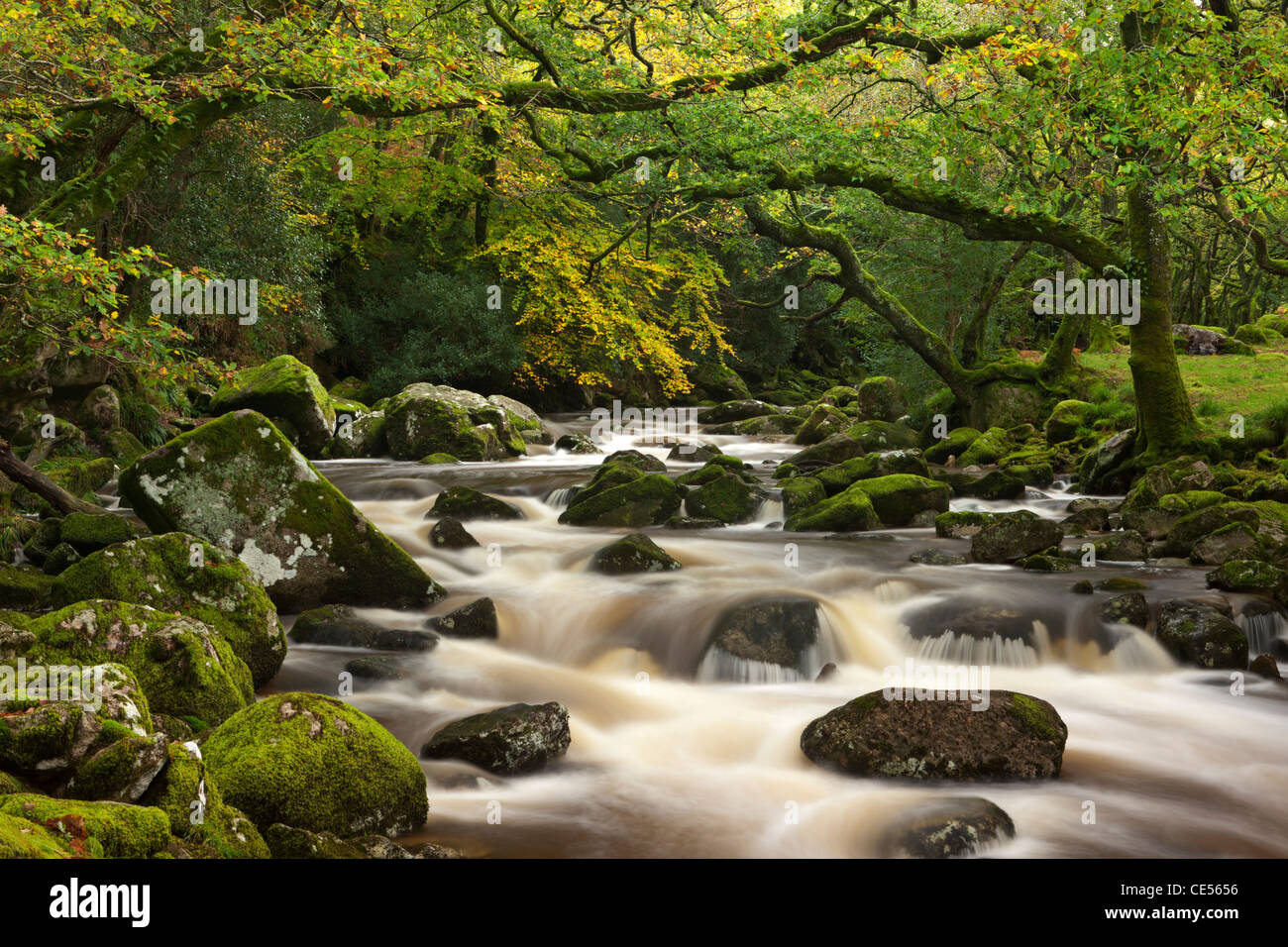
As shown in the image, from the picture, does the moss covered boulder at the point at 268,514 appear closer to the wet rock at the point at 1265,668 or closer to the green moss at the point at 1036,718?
the green moss at the point at 1036,718

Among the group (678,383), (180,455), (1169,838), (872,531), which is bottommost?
(1169,838)

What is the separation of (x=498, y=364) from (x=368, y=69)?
16629 millimetres

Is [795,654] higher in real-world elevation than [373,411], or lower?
lower

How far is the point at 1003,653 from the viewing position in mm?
9117

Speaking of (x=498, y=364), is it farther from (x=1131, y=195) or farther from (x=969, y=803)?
(x=969, y=803)

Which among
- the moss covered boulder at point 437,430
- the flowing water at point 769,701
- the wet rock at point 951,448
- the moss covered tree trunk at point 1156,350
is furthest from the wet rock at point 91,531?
the wet rock at point 951,448

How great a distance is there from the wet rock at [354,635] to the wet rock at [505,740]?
6.33 ft

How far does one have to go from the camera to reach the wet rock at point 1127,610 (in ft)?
30.1

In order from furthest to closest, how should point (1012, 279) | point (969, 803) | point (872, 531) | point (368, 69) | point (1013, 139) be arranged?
1. point (1012, 279)
2. point (872, 531)
3. point (1013, 139)
4. point (368, 69)
5. point (969, 803)

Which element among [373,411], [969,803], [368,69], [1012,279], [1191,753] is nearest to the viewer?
[969,803]

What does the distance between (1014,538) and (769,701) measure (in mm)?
5355

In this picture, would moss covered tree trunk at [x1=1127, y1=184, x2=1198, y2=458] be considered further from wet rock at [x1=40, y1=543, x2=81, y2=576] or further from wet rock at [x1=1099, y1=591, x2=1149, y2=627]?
wet rock at [x1=40, y1=543, x2=81, y2=576]

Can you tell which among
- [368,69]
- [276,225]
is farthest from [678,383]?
[368,69]

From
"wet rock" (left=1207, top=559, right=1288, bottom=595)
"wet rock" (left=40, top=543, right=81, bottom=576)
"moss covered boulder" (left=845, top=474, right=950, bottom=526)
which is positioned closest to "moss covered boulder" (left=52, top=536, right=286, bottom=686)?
"wet rock" (left=40, top=543, right=81, bottom=576)
